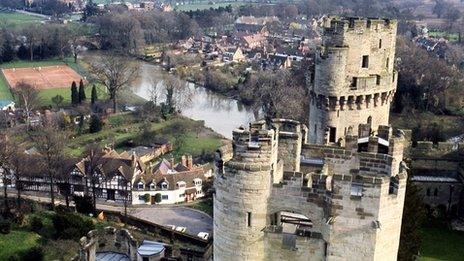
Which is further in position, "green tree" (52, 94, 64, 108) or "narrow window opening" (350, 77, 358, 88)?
"green tree" (52, 94, 64, 108)

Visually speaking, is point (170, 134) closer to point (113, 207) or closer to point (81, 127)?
point (81, 127)

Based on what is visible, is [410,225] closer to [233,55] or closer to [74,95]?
[74,95]

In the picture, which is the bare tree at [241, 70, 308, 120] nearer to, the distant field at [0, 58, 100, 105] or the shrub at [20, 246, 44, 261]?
the shrub at [20, 246, 44, 261]

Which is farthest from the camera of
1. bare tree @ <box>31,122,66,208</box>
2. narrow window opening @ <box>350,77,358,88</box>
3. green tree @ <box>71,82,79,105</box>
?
green tree @ <box>71,82,79,105</box>

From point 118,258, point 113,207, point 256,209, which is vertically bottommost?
point 113,207

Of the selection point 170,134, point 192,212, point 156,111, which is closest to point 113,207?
point 192,212

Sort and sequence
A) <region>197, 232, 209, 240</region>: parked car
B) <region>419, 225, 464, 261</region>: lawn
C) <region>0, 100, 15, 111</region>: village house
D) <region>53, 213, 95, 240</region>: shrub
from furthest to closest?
<region>0, 100, 15, 111</region>: village house, <region>197, 232, 209, 240</region>: parked car, <region>53, 213, 95, 240</region>: shrub, <region>419, 225, 464, 261</region>: lawn

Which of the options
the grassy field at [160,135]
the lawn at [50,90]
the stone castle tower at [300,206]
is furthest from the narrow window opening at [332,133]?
the lawn at [50,90]

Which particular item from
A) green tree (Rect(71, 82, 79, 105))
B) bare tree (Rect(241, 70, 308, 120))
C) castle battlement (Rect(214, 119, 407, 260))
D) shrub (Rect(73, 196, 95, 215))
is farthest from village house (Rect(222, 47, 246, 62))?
castle battlement (Rect(214, 119, 407, 260))
